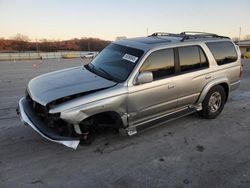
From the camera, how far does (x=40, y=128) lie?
3824 millimetres

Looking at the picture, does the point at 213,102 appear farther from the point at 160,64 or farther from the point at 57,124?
the point at 57,124

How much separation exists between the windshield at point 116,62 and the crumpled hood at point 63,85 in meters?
0.18

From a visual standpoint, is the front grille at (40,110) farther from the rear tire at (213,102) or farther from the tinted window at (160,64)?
the rear tire at (213,102)

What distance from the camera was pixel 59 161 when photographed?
3.86 meters

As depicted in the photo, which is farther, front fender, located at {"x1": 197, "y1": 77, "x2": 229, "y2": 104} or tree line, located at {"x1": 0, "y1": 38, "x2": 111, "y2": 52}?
tree line, located at {"x1": 0, "y1": 38, "x2": 111, "y2": 52}

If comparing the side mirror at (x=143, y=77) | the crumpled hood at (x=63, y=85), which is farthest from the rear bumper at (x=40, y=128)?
the side mirror at (x=143, y=77)

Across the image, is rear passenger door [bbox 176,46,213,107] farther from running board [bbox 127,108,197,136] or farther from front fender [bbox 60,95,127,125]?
front fender [bbox 60,95,127,125]

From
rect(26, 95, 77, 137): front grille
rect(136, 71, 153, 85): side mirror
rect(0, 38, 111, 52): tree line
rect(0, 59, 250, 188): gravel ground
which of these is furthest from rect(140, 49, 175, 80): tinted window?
rect(0, 38, 111, 52): tree line

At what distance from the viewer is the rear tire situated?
18.0ft

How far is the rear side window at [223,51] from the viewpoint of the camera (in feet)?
18.2

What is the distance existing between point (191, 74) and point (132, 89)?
148 centimetres

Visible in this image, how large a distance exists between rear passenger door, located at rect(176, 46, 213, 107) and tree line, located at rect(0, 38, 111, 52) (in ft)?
282

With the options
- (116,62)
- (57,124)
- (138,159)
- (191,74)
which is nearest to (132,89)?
(116,62)

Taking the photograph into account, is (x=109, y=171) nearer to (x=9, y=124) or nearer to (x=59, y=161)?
(x=59, y=161)
